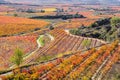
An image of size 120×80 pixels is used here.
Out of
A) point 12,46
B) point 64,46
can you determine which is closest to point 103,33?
point 64,46

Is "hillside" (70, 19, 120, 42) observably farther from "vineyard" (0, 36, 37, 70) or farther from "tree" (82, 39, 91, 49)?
"vineyard" (0, 36, 37, 70)

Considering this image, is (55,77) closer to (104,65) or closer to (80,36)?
(104,65)

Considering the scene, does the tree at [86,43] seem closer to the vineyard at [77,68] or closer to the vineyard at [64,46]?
the vineyard at [64,46]

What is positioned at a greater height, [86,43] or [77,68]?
[77,68]

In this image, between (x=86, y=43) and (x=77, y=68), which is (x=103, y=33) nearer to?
(x=86, y=43)

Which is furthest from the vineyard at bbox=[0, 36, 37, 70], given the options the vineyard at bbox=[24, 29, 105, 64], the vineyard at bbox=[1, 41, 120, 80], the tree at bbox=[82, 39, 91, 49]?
the vineyard at bbox=[1, 41, 120, 80]

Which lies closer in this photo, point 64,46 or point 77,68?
point 77,68
